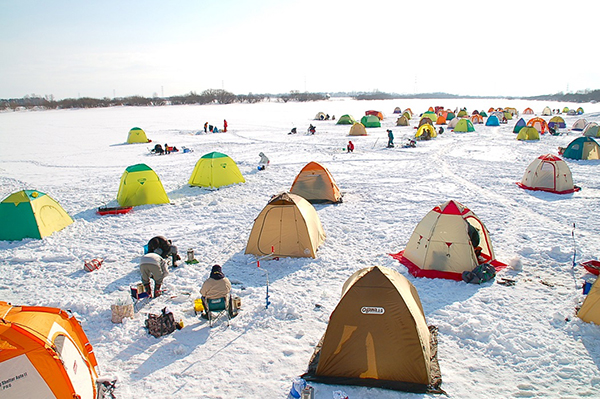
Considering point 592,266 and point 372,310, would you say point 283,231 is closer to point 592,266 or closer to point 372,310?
point 372,310

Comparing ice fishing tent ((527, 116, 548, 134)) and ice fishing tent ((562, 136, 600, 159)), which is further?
ice fishing tent ((527, 116, 548, 134))

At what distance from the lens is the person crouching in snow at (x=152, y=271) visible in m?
8.25

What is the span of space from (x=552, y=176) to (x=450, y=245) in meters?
10.0

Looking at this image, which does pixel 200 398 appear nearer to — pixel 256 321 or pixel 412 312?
pixel 256 321

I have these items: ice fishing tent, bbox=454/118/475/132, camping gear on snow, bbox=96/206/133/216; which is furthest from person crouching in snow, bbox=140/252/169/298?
ice fishing tent, bbox=454/118/475/132

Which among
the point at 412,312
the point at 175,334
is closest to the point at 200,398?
the point at 175,334

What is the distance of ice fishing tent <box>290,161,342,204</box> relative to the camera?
1541cm

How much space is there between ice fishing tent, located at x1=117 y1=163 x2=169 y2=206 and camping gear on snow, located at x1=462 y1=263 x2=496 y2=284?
453 inches

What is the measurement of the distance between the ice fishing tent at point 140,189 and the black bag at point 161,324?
8.96 metres

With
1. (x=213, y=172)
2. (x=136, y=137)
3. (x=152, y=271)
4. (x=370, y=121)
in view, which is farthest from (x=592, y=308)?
(x=370, y=121)

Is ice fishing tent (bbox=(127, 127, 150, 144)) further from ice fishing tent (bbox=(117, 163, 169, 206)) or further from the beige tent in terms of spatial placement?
the beige tent

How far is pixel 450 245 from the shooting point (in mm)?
9164

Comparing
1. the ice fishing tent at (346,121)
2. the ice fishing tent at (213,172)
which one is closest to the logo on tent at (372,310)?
the ice fishing tent at (213,172)

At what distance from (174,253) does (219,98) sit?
106 m
